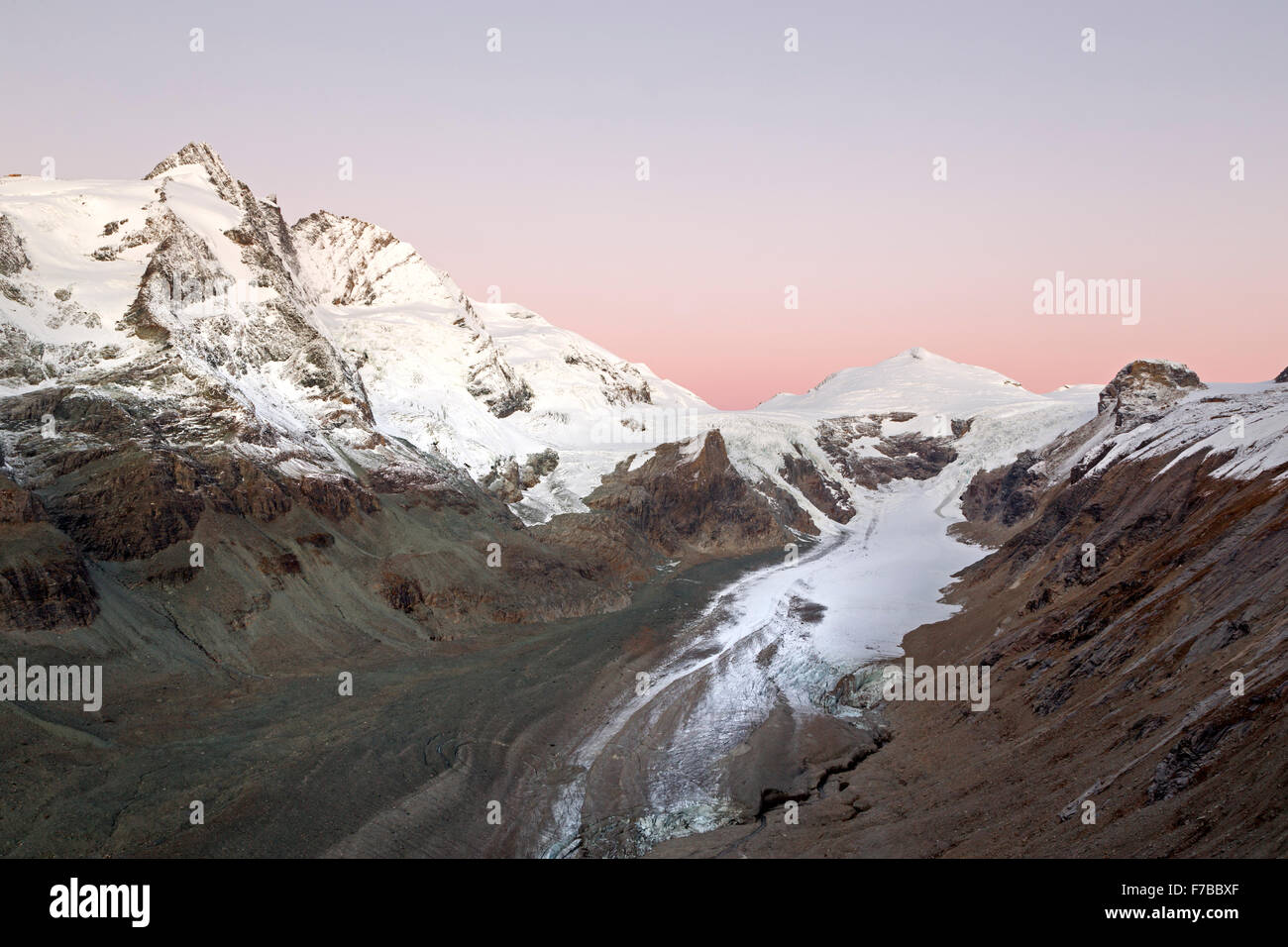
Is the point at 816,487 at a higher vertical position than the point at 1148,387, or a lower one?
lower

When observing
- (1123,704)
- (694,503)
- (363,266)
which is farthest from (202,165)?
(1123,704)

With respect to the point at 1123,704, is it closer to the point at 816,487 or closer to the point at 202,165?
the point at 202,165

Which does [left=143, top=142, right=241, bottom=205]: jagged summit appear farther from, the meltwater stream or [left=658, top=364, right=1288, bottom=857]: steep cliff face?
[left=658, top=364, right=1288, bottom=857]: steep cliff face

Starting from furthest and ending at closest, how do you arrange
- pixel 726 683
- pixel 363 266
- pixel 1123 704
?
pixel 363 266, pixel 726 683, pixel 1123 704

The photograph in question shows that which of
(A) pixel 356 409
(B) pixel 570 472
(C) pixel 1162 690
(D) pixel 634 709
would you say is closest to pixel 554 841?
(D) pixel 634 709

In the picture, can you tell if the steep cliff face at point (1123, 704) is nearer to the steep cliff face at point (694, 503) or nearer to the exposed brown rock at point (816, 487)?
the steep cliff face at point (694, 503)

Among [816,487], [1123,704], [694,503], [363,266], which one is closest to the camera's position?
[1123,704]

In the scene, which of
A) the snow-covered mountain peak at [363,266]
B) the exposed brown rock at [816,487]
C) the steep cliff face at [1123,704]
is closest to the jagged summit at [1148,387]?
the steep cliff face at [1123,704]

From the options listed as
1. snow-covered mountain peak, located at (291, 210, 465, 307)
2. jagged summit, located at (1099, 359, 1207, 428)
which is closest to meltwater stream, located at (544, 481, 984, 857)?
jagged summit, located at (1099, 359, 1207, 428)

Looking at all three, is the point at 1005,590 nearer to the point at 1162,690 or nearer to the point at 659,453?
the point at 1162,690

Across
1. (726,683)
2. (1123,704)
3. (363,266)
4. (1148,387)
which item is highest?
(363,266)

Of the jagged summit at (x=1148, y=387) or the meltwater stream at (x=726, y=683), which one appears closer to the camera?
the meltwater stream at (x=726, y=683)
